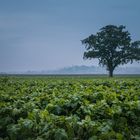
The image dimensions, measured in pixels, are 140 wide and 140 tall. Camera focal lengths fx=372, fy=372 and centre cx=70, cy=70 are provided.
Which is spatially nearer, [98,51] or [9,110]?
[9,110]

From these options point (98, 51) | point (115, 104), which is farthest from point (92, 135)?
point (98, 51)

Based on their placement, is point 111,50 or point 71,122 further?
point 111,50

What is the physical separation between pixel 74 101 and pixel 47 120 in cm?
259

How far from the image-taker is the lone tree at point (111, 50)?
86250 millimetres

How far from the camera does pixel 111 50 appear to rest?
87375 mm

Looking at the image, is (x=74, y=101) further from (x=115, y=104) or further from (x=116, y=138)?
(x=116, y=138)

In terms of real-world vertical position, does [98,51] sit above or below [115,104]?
above

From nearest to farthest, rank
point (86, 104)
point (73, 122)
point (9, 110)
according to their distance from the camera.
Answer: point (73, 122)
point (9, 110)
point (86, 104)

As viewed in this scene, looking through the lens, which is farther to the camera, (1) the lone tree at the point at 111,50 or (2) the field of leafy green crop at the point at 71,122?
(1) the lone tree at the point at 111,50

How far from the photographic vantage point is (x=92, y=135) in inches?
258

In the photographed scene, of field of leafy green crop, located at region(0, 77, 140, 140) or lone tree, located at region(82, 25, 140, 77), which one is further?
lone tree, located at region(82, 25, 140, 77)

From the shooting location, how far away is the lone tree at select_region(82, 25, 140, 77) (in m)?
86.2

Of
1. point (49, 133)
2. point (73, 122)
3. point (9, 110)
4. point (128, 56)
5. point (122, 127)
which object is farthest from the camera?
point (128, 56)

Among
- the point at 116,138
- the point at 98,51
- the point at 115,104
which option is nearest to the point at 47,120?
the point at 116,138
